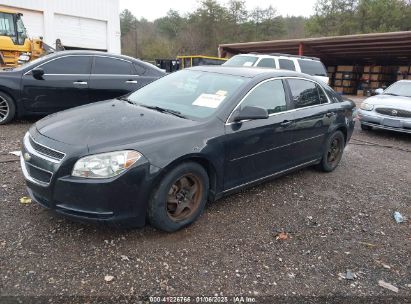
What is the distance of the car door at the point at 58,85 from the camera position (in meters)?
7.11

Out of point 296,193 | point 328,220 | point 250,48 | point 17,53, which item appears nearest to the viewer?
point 328,220

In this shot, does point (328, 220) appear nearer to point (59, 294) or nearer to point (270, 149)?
point (270, 149)

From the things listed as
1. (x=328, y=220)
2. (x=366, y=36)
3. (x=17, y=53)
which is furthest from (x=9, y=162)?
(x=366, y=36)

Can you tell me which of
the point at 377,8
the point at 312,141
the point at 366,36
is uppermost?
the point at 377,8

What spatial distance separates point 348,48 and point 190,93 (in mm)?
20270

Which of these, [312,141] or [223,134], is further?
[312,141]

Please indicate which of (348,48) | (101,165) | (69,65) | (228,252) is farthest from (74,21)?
(228,252)

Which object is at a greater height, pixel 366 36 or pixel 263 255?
pixel 366 36

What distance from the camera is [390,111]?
891 cm

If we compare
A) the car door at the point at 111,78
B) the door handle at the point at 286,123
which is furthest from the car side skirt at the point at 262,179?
the car door at the point at 111,78

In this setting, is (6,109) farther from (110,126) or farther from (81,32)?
(81,32)

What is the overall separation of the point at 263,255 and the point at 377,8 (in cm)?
3721

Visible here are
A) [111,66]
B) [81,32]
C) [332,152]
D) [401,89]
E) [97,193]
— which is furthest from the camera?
[81,32]

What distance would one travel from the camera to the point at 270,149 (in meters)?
4.39
